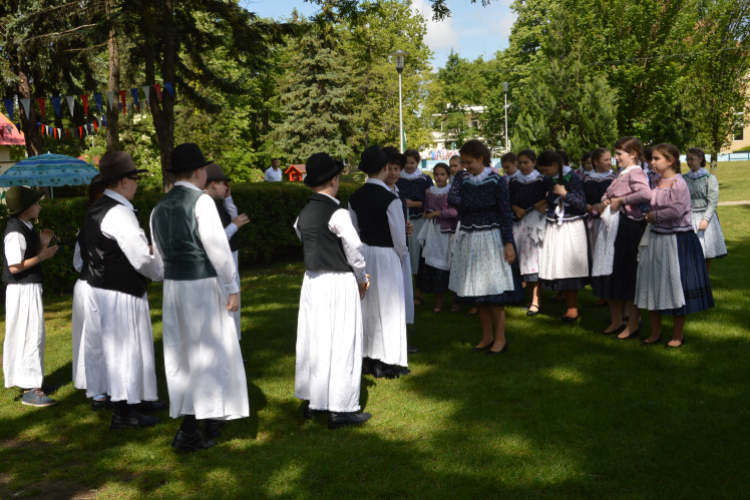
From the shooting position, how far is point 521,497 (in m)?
3.81

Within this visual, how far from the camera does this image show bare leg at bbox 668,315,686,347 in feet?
21.8

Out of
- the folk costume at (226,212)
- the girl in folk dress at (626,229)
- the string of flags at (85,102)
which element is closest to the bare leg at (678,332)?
the girl in folk dress at (626,229)

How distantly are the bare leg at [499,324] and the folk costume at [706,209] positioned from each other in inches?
158

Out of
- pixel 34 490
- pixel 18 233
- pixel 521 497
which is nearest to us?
pixel 521 497

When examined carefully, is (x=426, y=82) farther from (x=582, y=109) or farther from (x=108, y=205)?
(x=108, y=205)

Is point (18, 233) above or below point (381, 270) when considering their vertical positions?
above

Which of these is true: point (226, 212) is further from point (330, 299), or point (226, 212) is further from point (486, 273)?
point (486, 273)

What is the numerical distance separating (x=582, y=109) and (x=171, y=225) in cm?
1759

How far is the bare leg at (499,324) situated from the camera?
6.63 meters

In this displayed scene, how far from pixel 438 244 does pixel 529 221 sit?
126cm

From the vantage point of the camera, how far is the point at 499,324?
6688mm

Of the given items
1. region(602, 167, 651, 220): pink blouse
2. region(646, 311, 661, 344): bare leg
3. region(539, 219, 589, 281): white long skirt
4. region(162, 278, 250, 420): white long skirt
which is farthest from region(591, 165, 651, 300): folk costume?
region(162, 278, 250, 420): white long skirt

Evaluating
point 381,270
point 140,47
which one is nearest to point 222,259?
point 381,270

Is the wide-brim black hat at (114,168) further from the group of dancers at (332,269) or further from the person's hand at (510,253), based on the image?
the person's hand at (510,253)
